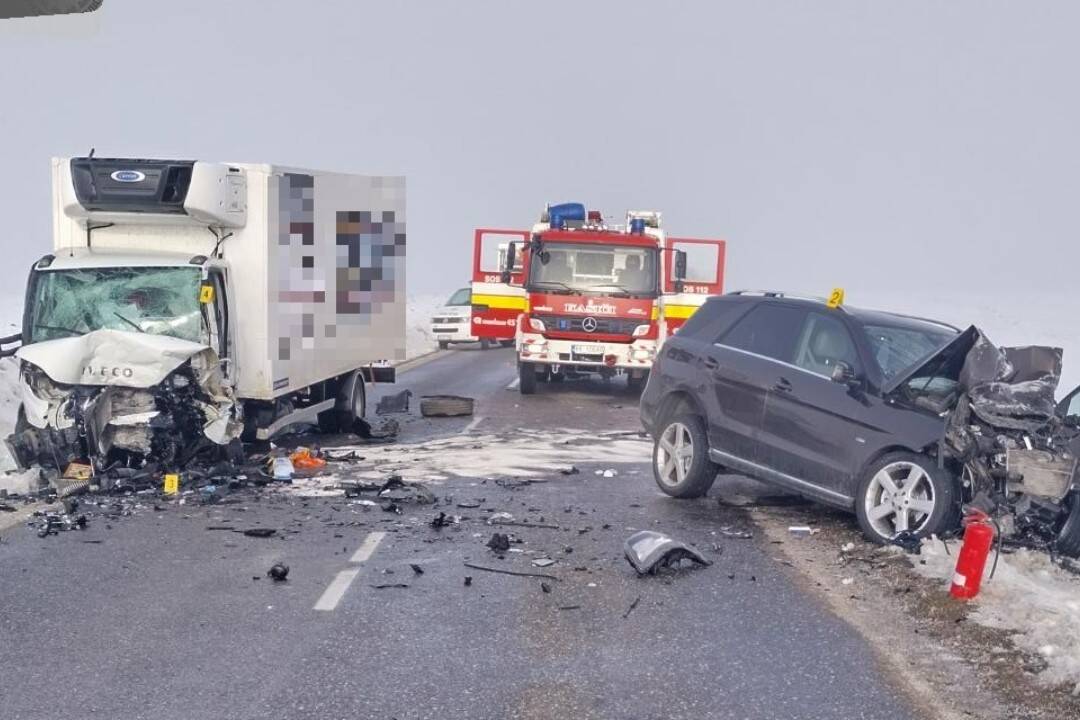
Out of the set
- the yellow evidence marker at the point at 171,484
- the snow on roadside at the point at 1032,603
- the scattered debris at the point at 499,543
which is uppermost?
the snow on roadside at the point at 1032,603

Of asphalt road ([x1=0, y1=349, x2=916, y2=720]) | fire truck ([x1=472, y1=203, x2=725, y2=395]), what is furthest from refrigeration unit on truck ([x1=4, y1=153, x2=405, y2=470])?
fire truck ([x1=472, y1=203, x2=725, y2=395])

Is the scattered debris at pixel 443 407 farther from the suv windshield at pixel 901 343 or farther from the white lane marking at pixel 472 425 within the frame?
the suv windshield at pixel 901 343

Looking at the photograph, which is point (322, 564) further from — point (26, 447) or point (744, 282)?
point (744, 282)

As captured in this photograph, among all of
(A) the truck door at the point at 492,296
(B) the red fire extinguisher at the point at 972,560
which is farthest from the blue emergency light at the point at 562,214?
(B) the red fire extinguisher at the point at 972,560

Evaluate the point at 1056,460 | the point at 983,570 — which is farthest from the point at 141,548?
the point at 1056,460

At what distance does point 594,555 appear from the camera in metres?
8.66

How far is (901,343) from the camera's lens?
9727 mm

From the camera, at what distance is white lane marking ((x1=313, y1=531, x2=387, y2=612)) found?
7.24 meters

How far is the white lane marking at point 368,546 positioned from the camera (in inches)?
334

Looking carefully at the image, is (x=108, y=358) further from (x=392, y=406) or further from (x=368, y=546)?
(x=392, y=406)

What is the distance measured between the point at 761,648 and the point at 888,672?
2.26 feet

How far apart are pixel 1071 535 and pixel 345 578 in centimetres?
487

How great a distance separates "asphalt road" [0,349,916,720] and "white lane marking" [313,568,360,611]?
24 mm

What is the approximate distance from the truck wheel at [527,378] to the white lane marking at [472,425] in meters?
3.33
